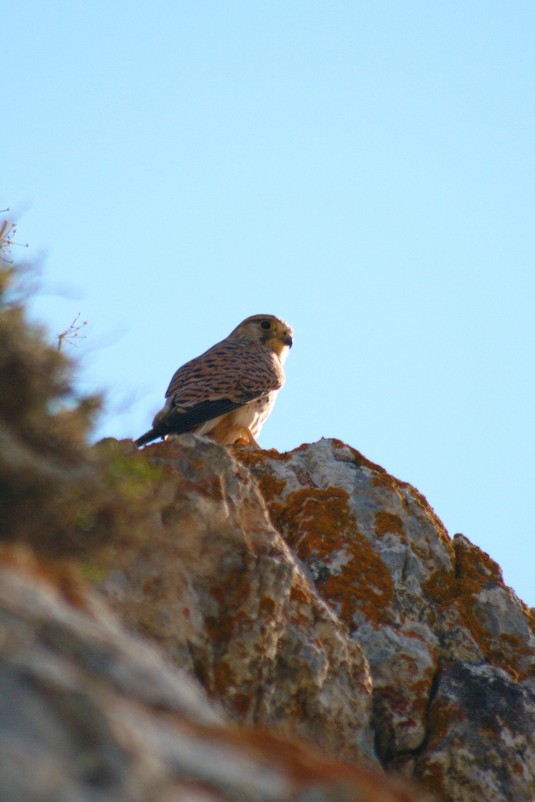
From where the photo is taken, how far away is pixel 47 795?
4.37 feet

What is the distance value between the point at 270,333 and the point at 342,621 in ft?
17.4

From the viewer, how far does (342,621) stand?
4.87 meters

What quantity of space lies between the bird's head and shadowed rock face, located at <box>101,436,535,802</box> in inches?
166

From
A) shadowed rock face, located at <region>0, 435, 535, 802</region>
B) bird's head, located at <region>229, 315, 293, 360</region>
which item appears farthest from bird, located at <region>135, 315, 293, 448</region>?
shadowed rock face, located at <region>0, 435, 535, 802</region>

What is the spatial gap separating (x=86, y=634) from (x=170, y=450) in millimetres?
2535

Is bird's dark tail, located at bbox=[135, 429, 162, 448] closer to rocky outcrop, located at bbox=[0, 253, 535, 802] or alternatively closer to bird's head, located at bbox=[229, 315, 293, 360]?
rocky outcrop, located at bbox=[0, 253, 535, 802]

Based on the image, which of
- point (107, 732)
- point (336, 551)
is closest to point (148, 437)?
point (336, 551)

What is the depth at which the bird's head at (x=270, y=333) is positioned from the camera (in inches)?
388

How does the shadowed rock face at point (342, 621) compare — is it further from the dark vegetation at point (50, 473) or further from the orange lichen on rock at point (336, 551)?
the dark vegetation at point (50, 473)

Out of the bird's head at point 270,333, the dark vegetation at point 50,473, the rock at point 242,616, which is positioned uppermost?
the bird's head at point 270,333

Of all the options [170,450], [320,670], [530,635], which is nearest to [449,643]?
[530,635]

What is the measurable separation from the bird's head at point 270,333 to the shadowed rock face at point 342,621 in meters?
4.21

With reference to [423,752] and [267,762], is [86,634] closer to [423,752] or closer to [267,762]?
[267,762]

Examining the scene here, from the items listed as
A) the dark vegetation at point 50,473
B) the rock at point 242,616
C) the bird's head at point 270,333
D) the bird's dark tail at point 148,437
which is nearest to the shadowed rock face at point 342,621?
the rock at point 242,616
